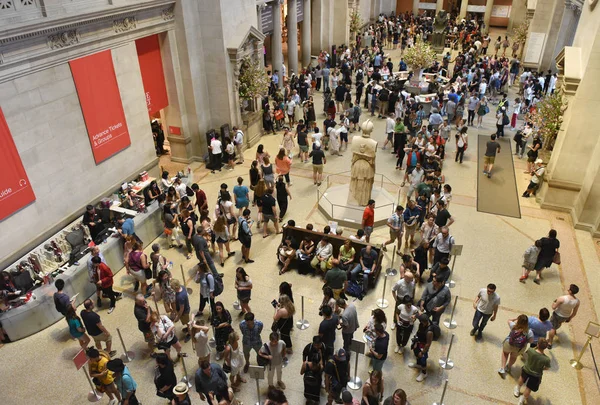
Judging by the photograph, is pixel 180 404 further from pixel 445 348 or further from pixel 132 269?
pixel 445 348


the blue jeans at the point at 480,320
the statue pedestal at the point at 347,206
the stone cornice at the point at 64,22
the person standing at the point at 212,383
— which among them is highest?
the stone cornice at the point at 64,22

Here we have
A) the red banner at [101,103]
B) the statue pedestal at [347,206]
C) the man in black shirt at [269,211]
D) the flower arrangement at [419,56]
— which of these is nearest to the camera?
the red banner at [101,103]

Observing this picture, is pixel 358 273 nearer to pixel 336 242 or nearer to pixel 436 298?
pixel 336 242

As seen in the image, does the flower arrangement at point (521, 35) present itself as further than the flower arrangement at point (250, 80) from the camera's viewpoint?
Yes

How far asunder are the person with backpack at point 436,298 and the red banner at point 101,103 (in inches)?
340

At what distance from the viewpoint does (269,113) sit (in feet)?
58.7

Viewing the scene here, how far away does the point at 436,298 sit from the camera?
798 cm

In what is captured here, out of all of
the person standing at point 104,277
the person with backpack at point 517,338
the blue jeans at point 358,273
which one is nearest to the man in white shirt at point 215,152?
the person standing at point 104,277

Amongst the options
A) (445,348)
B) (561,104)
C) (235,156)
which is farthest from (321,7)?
(445,348)

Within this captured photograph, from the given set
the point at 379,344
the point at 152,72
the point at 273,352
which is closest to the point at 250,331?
the point at 273,352

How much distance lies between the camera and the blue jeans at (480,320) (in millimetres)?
8241

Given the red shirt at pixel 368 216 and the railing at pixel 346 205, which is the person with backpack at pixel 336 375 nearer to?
the red shirt at pixel 368 216

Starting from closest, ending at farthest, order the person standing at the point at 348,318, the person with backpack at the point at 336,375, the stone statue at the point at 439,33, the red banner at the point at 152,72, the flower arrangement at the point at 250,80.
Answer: the person with backpack at the point at 336,375
the person standing at the point at 348,318
the red banner at the point at 152,72
the flower arrangement at the point at 250,80
the stone statue at the point at 439,33

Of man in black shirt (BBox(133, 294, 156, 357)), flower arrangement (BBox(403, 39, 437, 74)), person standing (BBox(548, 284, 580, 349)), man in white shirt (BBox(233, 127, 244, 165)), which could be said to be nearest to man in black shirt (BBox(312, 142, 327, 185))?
man in white shirt (BBox(233, 127, 244, 165))
